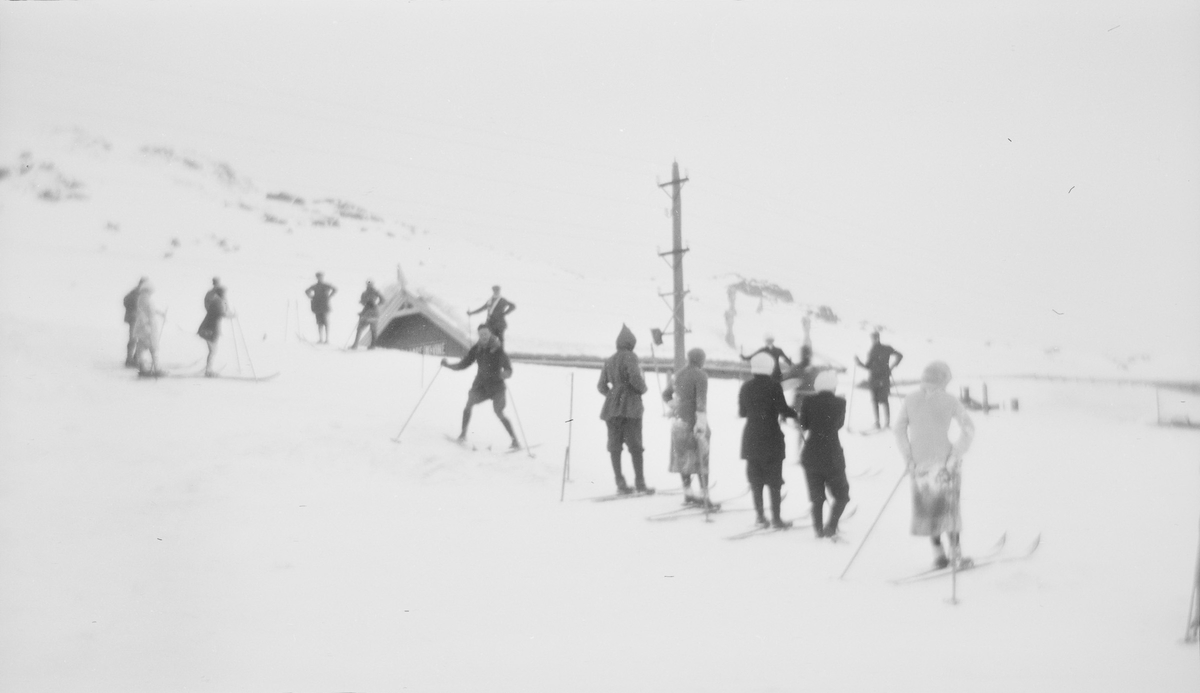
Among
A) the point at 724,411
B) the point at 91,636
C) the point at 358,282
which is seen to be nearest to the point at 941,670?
the point at 91,636

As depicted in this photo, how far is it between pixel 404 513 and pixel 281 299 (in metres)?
15.1

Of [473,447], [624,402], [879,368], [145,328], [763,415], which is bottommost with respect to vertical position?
[473,447]

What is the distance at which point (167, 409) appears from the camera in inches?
377

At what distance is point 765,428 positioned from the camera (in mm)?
7492

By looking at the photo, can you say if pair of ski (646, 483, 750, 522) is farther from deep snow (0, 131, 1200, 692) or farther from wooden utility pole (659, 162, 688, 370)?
wooden utility pole (659, 162, 688, 370)

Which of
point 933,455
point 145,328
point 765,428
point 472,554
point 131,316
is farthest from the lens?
point 131,316

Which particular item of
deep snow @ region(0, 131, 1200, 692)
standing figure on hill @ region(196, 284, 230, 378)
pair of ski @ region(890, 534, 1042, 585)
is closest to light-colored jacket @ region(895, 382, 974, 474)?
pair of ski @ region(890, 534, 1042, 585)

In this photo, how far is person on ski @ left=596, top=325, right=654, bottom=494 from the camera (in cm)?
909

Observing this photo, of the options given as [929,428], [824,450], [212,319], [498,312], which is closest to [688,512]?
[824,450]

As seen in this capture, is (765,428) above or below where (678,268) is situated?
below

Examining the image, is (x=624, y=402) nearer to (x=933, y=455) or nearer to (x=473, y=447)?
(x=473, y=447)

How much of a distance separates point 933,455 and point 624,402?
3.73m

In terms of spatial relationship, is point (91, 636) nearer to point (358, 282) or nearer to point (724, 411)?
point (724, 411)

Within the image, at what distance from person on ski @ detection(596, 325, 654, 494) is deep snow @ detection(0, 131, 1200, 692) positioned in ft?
2.25
